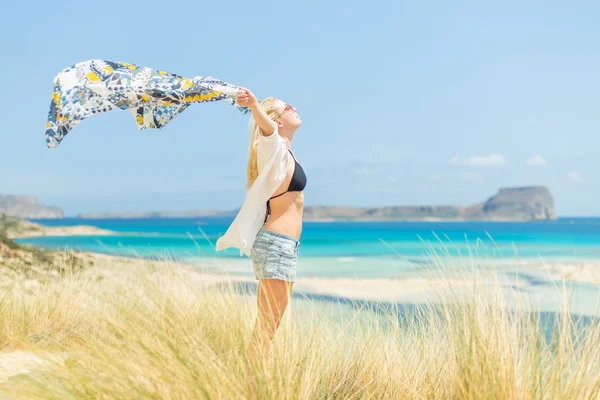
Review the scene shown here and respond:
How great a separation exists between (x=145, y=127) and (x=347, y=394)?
85.4 inches

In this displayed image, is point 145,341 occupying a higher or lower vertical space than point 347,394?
higher

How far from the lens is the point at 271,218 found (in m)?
3.43

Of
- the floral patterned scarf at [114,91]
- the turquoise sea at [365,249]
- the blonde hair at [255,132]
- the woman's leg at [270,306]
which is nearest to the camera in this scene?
the woman's leg at [270,306]

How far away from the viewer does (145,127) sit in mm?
3844

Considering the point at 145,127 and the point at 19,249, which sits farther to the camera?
the point at 19,249

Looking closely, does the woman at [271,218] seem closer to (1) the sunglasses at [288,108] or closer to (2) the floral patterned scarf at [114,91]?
(1) the sunglasses at [288,108]

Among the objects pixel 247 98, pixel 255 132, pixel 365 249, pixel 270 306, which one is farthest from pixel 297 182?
pixel 365 249

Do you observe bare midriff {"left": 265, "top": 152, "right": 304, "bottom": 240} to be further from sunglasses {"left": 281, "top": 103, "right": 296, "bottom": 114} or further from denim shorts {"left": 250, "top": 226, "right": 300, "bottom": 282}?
sunglasses {"left": 281, "top": 103, "right": 296, "bottom": 114}

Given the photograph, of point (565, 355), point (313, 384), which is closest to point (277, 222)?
point (313, 384)

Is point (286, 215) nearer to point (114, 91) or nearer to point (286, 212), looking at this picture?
point (286, 212)

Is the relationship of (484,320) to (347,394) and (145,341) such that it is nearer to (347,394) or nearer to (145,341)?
(347,394)

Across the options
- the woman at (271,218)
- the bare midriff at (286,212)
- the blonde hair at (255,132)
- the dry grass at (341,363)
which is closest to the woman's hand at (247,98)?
the woman at (271,218)

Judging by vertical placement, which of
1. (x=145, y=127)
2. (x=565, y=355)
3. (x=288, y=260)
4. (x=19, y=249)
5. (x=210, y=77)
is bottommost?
(x=19, y=249)

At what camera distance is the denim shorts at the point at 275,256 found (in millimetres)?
3289
